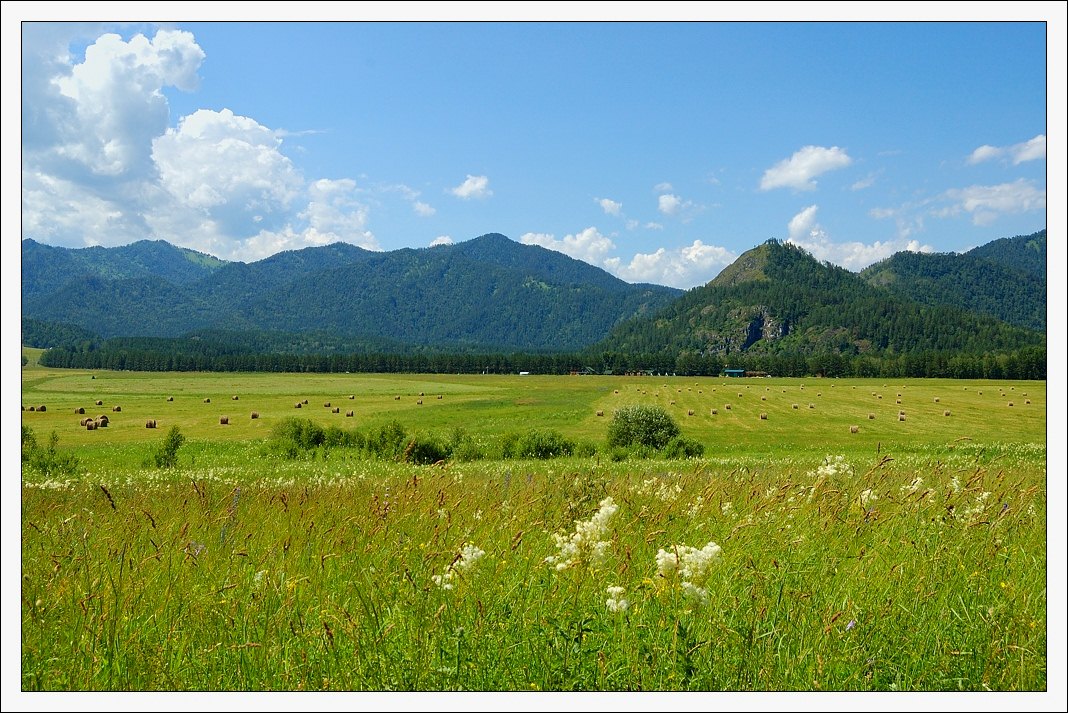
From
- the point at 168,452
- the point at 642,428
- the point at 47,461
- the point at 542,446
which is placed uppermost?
the point at 47,461

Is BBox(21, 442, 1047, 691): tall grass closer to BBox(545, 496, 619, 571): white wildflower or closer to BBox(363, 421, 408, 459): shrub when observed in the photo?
BBox(545, 496, 619, 571): white wildflower

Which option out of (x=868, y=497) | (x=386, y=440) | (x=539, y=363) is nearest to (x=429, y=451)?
(x=386, y=440)

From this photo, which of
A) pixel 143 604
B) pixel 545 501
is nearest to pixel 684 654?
pixel 545 501

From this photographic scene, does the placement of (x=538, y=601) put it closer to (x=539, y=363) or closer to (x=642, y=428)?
(x=642, y=428)

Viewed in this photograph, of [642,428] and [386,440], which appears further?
[642,428]

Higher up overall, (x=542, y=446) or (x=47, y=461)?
(x=47, y=461)

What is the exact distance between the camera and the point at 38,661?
321 centimetres

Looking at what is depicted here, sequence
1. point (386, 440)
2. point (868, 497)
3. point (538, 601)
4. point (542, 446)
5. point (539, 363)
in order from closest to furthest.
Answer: point (538, 601) → point (868, 497) → point (386, 440) → point (542, 446) → point (539, 363)

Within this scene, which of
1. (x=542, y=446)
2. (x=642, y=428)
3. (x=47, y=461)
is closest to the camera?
(x=47, y=461)

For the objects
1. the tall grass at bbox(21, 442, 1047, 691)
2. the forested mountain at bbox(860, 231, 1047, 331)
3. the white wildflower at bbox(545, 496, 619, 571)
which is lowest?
the tall grass at bbox(21, 442, 1047, 691)

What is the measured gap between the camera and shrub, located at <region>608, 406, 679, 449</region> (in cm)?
3347

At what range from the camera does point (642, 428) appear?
3403 cm

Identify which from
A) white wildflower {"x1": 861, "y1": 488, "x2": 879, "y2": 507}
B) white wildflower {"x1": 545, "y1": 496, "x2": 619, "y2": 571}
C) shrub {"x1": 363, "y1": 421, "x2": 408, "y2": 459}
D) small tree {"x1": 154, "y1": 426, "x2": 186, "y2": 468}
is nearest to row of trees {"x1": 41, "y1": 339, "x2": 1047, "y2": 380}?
small tree {"x1": 154, "y1": 426, "x2": 186, "y2": 468}

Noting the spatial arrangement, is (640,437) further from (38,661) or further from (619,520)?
(38,661)
